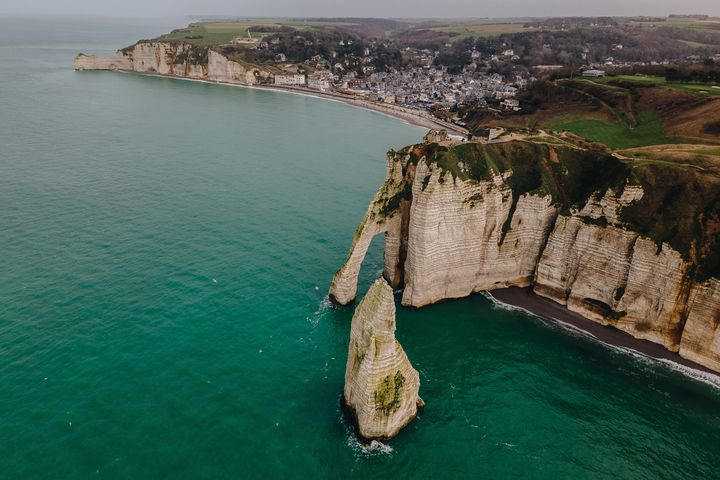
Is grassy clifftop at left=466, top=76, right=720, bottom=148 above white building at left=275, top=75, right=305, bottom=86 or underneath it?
underneath

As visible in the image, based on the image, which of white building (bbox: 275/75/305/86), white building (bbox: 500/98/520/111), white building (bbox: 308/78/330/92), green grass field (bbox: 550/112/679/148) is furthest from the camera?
white building (bbox: 275/75/305/86)

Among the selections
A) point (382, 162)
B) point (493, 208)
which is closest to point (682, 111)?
point (382, 162)

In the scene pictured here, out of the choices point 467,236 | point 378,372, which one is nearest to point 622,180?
point 467,236

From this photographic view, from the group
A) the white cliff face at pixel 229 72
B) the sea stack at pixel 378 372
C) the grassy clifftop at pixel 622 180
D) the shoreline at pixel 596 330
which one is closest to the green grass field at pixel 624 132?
the grassy clifftop at pixel 622 180

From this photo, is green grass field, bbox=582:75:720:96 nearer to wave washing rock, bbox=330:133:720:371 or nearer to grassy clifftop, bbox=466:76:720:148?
grassy clifftop, bbox=466:76:720:148

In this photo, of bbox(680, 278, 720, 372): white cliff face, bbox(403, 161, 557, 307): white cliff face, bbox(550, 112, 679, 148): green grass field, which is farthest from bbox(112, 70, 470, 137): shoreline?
bbox(680, 278, 720, 372): white cliff face
